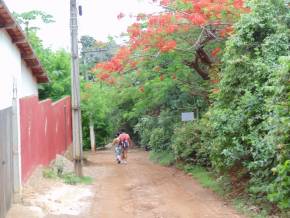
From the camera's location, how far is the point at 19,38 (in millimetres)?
14641

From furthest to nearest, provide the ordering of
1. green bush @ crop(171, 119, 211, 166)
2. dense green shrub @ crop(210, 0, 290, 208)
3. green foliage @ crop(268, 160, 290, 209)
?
green bush @ crop(171, 119, 211, 166) < dense green shrub @ crop(210, 0, 290, 208) < green foliage @ crop(268, 160, 290, 209)

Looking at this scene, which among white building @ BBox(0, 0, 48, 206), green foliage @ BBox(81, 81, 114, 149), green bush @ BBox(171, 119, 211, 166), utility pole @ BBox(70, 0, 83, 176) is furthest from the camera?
green foliage @ BBox(81, 81, 114, 149)

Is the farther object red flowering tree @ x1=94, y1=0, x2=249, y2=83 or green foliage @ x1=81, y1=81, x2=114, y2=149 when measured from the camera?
green foliage @ x1=81, y1=81, x2=114, y2=149

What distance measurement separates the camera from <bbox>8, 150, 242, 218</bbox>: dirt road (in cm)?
1190

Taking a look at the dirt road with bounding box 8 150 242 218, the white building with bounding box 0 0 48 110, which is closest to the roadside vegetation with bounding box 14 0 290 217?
the dirt road with bounding box 8 150 242 218

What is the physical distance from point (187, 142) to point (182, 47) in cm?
381

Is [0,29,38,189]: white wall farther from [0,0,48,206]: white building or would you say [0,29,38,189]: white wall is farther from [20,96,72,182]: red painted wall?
[20,96,72,182]: red painted wall

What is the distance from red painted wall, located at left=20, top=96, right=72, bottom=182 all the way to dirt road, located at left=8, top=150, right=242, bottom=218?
0.64 metres

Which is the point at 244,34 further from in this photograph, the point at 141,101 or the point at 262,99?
the point at 141,101

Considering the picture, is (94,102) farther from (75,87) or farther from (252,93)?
(252,93)

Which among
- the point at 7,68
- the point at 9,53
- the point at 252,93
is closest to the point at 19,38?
the point at 9,53

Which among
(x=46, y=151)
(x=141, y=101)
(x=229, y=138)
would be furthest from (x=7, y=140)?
(x=141, y=101)

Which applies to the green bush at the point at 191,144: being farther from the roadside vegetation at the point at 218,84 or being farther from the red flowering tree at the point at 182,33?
the red flowering tree at the point at 182,33

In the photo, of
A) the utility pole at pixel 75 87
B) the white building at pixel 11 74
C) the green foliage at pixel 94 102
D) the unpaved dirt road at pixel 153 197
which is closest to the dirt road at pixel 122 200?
the unpaved dirt road at pixel 153 197
